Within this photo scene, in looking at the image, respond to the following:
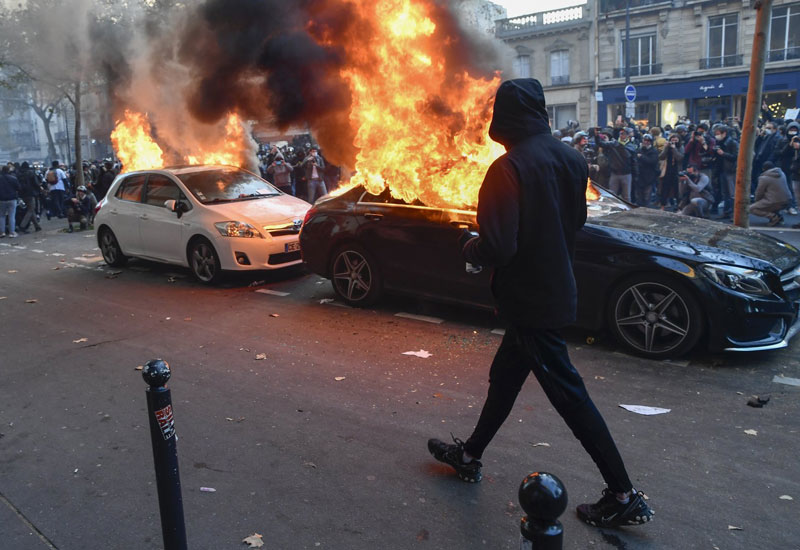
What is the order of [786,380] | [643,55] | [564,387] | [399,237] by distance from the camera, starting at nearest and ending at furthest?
[564,387]
[786,380]
[399,237]
[643,55]

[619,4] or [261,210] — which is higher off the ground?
[619,4]

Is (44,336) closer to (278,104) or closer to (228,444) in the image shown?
(228,444)

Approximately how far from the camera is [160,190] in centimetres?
991

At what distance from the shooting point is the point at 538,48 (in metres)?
40.1

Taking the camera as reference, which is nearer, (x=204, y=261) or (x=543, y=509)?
(x=543, y=509)

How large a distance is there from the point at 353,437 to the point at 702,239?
358 cm

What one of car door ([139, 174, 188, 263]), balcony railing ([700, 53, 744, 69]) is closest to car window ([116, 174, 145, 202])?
car door ([139, 174, 188, 263])

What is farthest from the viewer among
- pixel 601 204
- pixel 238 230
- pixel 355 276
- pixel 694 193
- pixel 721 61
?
pixel 721 61

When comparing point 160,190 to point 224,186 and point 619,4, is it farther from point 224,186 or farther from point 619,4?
point 619,4

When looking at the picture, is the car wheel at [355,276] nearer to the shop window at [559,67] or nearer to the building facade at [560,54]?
the building facade at [560,54]

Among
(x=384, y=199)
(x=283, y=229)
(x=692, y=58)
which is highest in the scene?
(x=692, y=58)

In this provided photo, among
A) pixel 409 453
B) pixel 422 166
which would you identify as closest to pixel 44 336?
pixel 422 166

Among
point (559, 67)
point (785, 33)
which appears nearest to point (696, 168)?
point (785, 33)

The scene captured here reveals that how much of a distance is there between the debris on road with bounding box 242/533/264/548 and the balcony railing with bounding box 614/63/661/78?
124 ft
